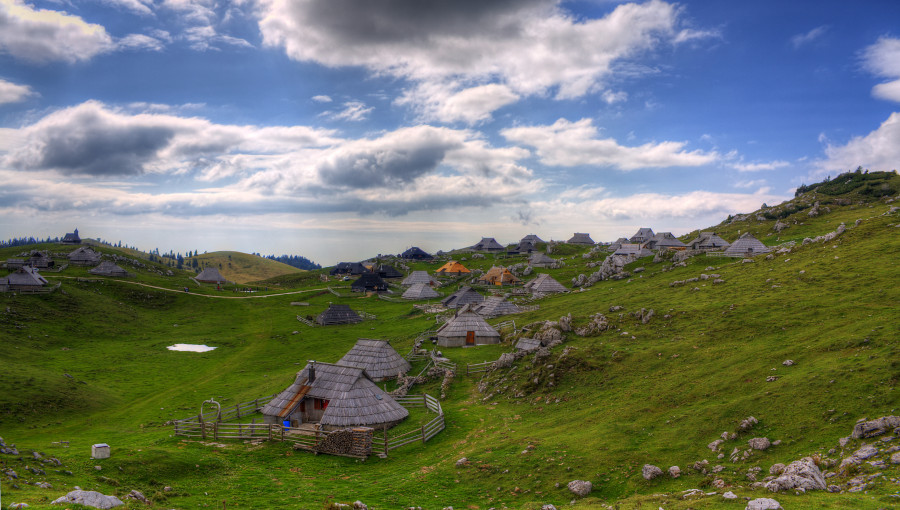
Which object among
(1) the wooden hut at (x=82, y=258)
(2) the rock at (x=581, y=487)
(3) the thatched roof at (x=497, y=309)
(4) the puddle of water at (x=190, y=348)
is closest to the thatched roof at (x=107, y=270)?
(1) the wooden hut at (x=82, y=258)

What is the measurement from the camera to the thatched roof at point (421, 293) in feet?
371

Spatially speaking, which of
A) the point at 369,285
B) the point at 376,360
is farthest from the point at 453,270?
the point at 376,360

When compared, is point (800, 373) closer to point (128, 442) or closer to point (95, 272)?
point (128, 442)

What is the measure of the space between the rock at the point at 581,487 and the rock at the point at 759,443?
28.5ft

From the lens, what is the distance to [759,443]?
24828 millimetres

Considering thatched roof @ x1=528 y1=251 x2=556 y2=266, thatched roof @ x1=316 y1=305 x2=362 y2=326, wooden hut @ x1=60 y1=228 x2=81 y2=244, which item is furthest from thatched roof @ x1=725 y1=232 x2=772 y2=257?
wooden hut @ x1=60 y1=228 x2=81 y2=244

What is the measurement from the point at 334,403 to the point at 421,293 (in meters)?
73.2

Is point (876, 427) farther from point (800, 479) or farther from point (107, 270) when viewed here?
point (107, 270)

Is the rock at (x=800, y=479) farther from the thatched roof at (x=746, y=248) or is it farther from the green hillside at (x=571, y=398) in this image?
the thatched roof at (x=746, y=248)

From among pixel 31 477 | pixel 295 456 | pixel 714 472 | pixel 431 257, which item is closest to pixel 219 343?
pixel 295 456

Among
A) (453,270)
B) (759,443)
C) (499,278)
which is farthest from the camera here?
(453,270)

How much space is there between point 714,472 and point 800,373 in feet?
37.9

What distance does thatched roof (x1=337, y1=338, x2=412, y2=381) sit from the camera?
5494 cm

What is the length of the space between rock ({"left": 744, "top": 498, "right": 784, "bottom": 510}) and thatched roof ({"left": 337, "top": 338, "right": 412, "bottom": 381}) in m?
42.2
